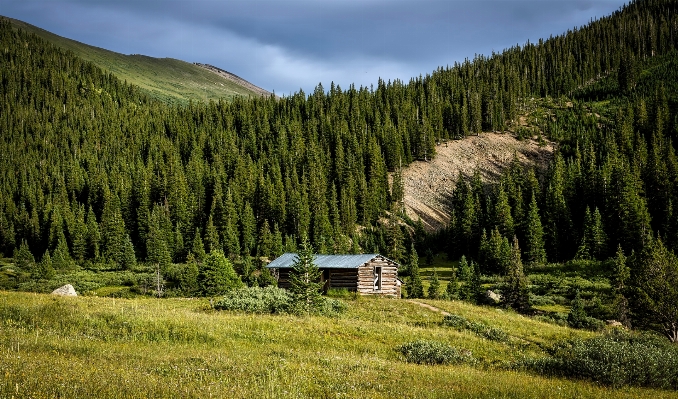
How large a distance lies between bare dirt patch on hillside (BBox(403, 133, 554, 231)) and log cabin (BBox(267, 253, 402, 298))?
5321 centimetres

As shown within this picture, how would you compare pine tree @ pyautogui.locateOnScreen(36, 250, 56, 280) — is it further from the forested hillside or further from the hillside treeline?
the hillside treeline

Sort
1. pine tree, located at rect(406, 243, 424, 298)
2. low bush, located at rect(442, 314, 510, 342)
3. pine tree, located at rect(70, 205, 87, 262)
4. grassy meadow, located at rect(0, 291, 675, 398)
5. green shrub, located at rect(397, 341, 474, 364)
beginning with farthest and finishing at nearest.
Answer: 1. pine tree, located at rect(70, 205, 87, 262)
2. pine tree, located at rect(406, 243, 424, 298)
3. low bush, located at rect(442, 314, 510, 342)
4. green shrub, located at rect(397, 341, 474, 364)
5. grassy meadow, located at rect(0, 291, 675, 398)

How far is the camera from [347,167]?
114000 millimetres

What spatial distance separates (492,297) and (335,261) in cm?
1963

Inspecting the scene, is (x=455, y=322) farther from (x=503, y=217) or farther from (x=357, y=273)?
(x=503, y=217)

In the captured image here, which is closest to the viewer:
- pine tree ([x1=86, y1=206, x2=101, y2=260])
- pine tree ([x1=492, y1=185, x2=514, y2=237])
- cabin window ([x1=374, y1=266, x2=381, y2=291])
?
cabin window ([x1=374, y1=266, x2=381, y2=291])

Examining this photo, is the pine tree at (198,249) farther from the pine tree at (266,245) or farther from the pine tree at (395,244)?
the pine tree at (395,244)

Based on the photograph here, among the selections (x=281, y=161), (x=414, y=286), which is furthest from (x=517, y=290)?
(x=281, y=161)

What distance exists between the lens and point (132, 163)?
13375 centimetres

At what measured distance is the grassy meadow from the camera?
34.9 ft

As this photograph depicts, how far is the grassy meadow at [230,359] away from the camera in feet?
34.9

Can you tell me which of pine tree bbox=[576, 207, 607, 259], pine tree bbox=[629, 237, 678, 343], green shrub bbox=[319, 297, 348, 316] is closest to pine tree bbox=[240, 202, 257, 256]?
green shrub bbox=[319, 297, 348, 316]

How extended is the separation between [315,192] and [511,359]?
79726 millimetres

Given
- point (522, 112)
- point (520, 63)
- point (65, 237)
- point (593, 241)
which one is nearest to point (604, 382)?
point (593, 241)
